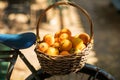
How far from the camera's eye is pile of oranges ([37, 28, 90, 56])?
2.57 m

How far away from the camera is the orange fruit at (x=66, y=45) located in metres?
2.57

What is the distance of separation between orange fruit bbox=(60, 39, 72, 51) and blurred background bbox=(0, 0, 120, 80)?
3271mm

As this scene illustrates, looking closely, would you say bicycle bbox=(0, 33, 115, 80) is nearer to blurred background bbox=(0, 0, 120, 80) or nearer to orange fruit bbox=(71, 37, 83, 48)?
orange fruit bbox=(71, 37, 83, 48)

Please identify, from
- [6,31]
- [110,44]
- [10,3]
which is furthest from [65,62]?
[10,3]

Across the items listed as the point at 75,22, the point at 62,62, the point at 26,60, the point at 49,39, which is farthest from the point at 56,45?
the point at 75,22

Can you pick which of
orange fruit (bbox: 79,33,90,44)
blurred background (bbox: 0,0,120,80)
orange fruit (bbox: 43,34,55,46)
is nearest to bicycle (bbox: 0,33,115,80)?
orange fruit (bbox: 43,34,55,46)

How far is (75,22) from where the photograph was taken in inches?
311

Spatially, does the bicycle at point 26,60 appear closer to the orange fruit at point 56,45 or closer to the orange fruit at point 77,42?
the orange fruit at point 56,45

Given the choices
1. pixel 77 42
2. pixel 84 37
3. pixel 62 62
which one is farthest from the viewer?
pixel 84 37

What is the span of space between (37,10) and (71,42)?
19.7ft

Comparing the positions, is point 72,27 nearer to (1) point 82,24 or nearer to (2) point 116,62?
(1) point 82,24

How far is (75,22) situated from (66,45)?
5.36 meters

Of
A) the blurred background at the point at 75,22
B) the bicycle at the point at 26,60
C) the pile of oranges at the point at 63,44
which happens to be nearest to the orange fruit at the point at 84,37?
the pile of oranges at the point at 63,44

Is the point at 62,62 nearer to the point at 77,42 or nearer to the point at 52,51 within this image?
the point at 52,51
